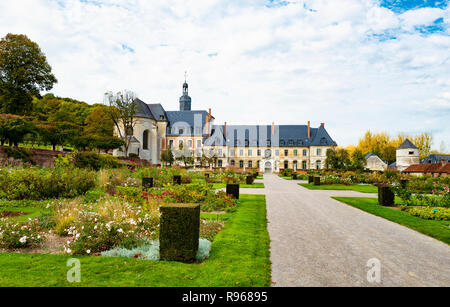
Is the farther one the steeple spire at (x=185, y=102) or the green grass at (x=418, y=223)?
the steeple spire at (x=185, y=102)

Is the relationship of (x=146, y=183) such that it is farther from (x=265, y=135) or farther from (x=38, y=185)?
(x=265, y=135)

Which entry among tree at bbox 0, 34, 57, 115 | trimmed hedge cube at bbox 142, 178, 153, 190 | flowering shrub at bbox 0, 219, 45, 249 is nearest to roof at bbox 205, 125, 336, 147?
tree at bbox 0, 34, 57, 115

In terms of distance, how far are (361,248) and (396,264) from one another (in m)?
0.88

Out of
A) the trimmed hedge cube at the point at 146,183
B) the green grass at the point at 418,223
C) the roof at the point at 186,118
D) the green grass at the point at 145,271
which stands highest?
the roof at the point at 186,118

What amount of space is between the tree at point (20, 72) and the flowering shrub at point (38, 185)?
2159cm

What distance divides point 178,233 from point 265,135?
5991cm

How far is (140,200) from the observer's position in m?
9.12

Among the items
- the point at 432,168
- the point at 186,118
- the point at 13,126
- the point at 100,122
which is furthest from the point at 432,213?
the point at 186,118

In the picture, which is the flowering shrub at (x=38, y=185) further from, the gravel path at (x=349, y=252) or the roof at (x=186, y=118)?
the roof at (x=186, y=118)

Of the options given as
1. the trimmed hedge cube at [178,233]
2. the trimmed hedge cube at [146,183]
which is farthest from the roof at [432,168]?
the trimmed hedge cube at [178,233]

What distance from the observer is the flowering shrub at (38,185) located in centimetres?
1034

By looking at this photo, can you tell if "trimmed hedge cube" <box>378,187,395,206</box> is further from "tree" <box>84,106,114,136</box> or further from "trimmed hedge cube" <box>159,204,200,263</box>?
"tree" <box>84,106,114,136</box>

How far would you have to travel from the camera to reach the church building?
194ft
